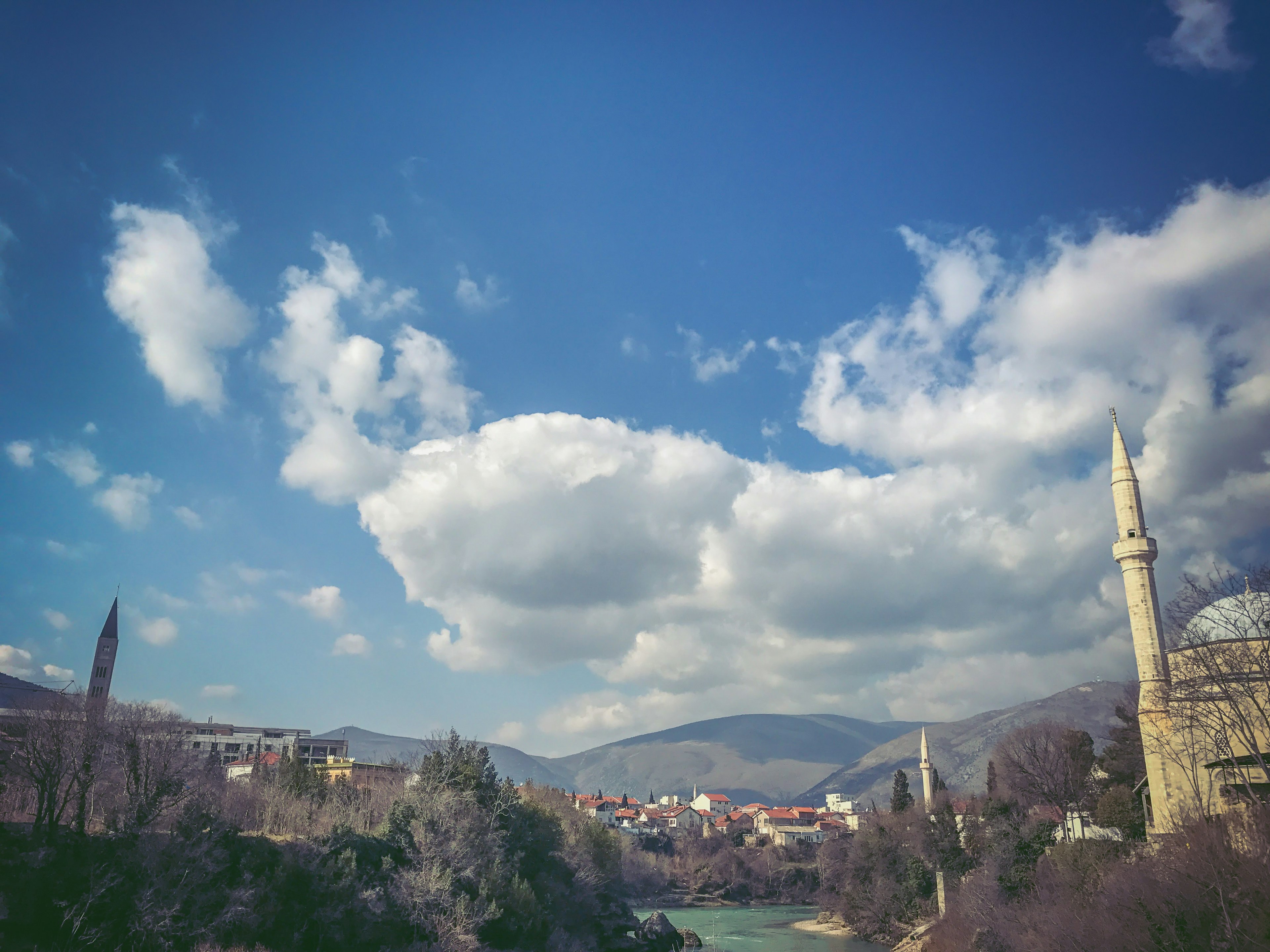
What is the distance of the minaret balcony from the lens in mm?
34750

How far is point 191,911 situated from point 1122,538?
1491 inches

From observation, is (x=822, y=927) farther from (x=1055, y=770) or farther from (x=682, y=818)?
(x=682, y=818)

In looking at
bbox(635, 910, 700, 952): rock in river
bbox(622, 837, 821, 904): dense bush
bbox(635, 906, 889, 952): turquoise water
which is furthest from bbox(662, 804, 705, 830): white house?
bbox(635, 910, 700, 952): rock in river

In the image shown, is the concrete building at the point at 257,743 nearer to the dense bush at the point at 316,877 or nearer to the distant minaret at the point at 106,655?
the distant minaret at the point at 106,655

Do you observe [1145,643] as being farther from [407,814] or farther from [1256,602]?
[407,814]

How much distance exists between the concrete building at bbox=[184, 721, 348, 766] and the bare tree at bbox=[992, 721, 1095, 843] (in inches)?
2796

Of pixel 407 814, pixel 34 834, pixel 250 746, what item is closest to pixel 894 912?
pixel 407 814

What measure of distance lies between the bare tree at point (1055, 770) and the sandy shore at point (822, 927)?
18290 millimetres

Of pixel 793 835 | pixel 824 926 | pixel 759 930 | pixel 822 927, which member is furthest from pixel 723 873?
pixel 822 927

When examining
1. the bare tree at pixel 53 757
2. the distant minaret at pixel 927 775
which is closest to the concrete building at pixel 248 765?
the bare tree at pixel 53 757

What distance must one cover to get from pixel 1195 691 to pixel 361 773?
214 feet

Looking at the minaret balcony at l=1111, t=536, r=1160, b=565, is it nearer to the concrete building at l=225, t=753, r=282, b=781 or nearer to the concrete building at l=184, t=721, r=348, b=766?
the concrete building at l=225, t=753, r=282, b=781

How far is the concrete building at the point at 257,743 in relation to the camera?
99.4 metres

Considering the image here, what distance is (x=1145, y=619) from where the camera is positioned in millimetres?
34406
